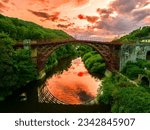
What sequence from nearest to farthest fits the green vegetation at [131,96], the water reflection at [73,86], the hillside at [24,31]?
the green vegetation at [131,96] < the water reflection at [73,86] < the hillside at [24,31]

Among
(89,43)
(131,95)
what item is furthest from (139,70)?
(89,43)

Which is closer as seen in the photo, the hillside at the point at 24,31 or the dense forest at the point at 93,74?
the dense forest at the point at 93,74

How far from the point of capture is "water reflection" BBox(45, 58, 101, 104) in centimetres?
2456

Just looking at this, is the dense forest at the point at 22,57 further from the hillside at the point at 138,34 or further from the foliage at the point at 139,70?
the foliage at the point at 139,70

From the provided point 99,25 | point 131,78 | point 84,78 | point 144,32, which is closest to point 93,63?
point 84,78

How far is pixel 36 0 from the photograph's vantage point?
2008 centimetres

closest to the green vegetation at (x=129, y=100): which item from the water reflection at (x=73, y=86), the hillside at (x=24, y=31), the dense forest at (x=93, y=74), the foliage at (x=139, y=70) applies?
the dense forest at (x=93, y=74)

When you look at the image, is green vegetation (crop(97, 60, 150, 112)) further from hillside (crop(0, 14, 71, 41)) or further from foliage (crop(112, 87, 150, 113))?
hillside (crop(0, 14, 71, 41))

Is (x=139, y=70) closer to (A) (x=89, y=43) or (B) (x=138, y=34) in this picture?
(A) (x=89, y=43)

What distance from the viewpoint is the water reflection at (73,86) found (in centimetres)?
2456

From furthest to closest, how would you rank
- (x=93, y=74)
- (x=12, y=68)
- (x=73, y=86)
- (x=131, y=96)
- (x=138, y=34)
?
(x=138, y=34) < (x=93, y=74) < (x=73, y=86) < (x=12, y=68) < (x=131, y=96)

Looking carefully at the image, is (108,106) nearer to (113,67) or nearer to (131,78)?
(131,78)

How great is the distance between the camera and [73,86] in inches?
1152

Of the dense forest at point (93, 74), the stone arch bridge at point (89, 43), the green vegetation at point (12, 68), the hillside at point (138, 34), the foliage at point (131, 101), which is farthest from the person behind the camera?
the hillside at point (138, 34)
